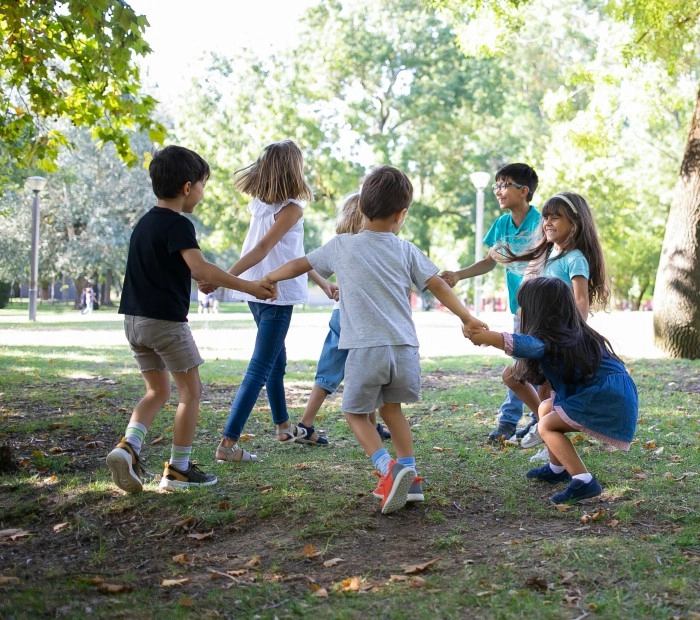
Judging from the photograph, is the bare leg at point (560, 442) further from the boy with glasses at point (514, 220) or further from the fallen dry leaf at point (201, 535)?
the fallen dry leaf at point (201, 535)

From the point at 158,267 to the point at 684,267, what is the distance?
391 inches

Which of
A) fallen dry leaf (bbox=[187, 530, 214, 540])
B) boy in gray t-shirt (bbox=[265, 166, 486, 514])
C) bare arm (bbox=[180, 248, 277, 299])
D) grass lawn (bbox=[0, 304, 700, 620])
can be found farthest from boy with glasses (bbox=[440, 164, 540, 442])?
fallen dry leaf (bbox=[187, 530, 214, 540])

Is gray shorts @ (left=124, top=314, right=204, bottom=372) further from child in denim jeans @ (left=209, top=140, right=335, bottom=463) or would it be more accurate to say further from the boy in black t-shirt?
child in denim jeans @ (left=209, top=140, right=335, bottom=463)

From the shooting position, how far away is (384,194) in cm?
444

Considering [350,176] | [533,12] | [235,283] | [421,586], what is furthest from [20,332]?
[533,12]

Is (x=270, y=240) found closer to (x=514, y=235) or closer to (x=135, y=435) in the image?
(x=135, y=435)

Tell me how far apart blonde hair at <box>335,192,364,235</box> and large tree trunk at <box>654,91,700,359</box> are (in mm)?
8040

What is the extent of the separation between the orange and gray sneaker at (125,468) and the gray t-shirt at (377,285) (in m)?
1.29

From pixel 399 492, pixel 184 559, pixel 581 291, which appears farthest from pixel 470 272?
pixel 184 559

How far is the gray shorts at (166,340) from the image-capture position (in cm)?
470

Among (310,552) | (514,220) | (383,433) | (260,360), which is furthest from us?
(383,433)

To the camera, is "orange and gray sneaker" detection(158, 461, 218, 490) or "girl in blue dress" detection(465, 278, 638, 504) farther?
"orange and gray sneaker" detection(158, 461, 218, 490)

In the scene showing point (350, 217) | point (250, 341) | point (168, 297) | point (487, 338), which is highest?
point (350, 217)

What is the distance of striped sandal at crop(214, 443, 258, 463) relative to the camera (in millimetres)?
5465
